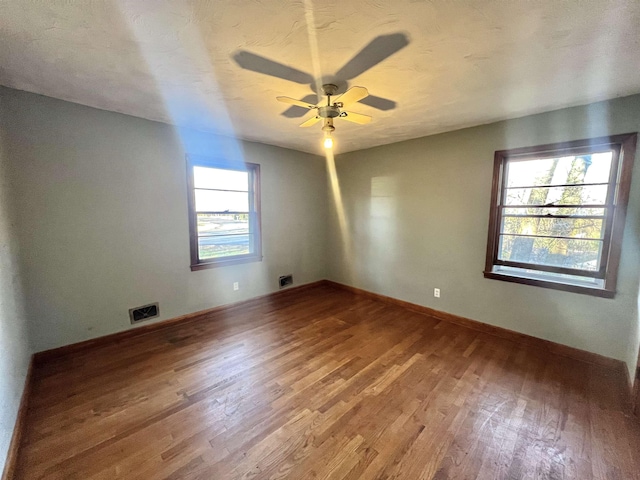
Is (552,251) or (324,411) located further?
(552,251)

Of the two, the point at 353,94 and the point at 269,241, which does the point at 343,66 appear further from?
the point at 269,241

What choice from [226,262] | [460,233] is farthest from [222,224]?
[460,233]

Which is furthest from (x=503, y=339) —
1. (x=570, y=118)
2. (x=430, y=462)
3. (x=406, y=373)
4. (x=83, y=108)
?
(x=83, y=108)

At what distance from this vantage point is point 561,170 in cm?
261

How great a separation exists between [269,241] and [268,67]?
2656 mm

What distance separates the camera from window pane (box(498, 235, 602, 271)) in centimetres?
250

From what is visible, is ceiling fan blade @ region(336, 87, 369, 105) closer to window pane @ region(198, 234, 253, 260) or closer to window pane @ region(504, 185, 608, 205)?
window pane @ region(504, 185, 608, 205)

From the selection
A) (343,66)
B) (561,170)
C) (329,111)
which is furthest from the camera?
(561,170)

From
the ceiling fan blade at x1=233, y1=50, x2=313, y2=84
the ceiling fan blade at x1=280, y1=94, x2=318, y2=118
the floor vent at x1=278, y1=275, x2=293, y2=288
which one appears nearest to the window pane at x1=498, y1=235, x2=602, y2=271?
the ceiling fan blade at x1=280, y1=94, x2=318, y2=118

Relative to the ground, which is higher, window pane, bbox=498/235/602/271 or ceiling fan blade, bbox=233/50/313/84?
ceiling fan blade, bbox=233/50/313/84

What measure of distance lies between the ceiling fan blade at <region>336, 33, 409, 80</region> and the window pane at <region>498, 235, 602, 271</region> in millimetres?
2428

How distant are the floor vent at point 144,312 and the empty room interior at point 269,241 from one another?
0.03 metres

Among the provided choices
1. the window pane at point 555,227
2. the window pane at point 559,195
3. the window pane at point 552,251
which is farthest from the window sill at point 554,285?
the window pane at point 559,195

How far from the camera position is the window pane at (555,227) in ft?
8.11
